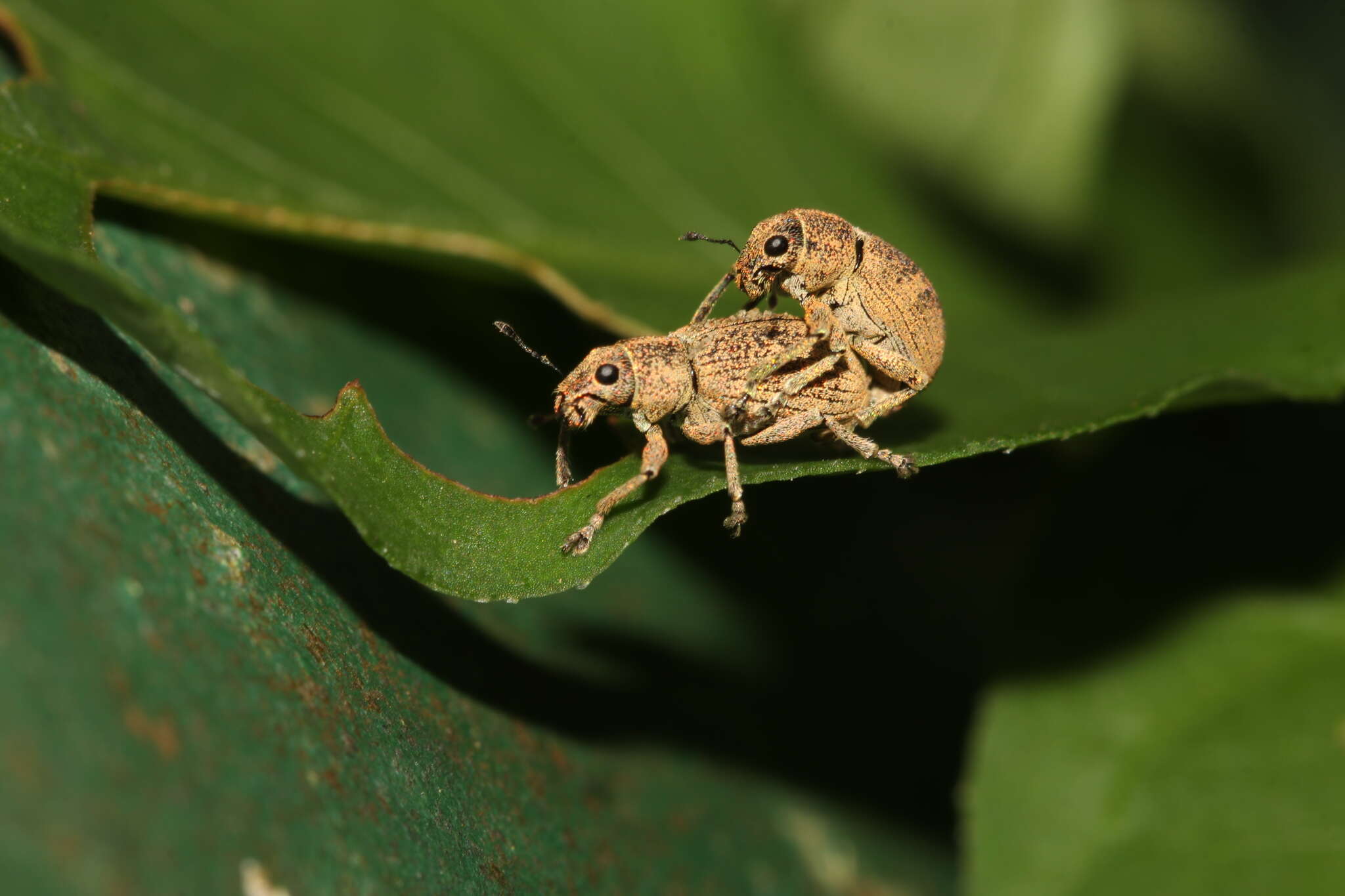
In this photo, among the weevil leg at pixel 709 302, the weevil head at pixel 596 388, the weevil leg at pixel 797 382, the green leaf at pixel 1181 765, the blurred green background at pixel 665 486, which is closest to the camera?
the blurred green background at pixel 665 486

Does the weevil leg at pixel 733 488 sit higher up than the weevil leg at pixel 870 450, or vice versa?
the weevil leg at pixel 870 450

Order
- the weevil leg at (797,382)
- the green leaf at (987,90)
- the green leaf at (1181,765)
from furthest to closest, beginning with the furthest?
1. the green leaf at (987,90)
2. the weevil leg at (797,382)
3. the green leaf at (1181,765)

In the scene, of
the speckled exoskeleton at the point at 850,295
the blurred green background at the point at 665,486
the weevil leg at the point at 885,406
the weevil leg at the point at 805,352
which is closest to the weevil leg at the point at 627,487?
the weevil leg at the point at 805,352

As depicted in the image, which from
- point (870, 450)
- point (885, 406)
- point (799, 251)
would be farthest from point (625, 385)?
point (885, 406)

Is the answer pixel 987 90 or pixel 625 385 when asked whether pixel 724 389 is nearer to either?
pixel 625 385

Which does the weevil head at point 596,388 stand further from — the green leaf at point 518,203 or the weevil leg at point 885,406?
the weevil leg at point 885,406

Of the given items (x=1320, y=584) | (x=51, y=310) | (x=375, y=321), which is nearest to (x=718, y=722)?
(x=375, y=321)

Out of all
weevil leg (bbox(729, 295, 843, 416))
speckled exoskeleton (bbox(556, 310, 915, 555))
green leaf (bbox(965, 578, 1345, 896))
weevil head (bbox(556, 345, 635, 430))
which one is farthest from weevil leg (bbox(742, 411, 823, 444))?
green leaf (bbox(965, 578, 1345, 896))
